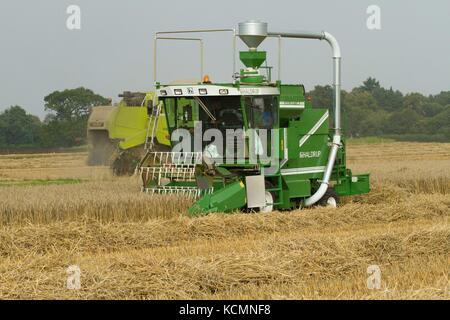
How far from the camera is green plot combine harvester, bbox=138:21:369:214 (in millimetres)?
12773

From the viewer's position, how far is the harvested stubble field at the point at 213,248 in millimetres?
6980

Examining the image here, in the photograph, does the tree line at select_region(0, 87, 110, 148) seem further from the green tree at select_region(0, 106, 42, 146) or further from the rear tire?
the rear tire

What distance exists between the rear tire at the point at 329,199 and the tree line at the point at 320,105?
1744 centimetres

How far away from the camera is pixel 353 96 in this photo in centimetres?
5916

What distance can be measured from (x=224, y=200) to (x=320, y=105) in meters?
20.7

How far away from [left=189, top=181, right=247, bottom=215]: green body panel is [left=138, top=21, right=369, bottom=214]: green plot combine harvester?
0.05 ft

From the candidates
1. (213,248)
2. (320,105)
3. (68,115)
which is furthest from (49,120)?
(213,248)

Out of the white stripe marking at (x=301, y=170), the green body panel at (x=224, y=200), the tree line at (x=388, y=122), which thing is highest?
the white stripe marking at (x=301, y=170)

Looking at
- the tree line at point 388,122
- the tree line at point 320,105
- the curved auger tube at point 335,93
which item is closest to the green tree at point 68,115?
the tree line at point 320,105

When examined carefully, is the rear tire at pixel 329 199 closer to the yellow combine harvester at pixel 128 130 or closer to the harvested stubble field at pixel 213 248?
the harvested stubble field at pixel 213 248

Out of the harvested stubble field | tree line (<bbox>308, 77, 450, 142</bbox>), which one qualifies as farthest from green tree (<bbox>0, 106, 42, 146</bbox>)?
the harvested stubble field

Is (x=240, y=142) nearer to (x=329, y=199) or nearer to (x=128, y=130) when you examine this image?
(x=329, y=199)
